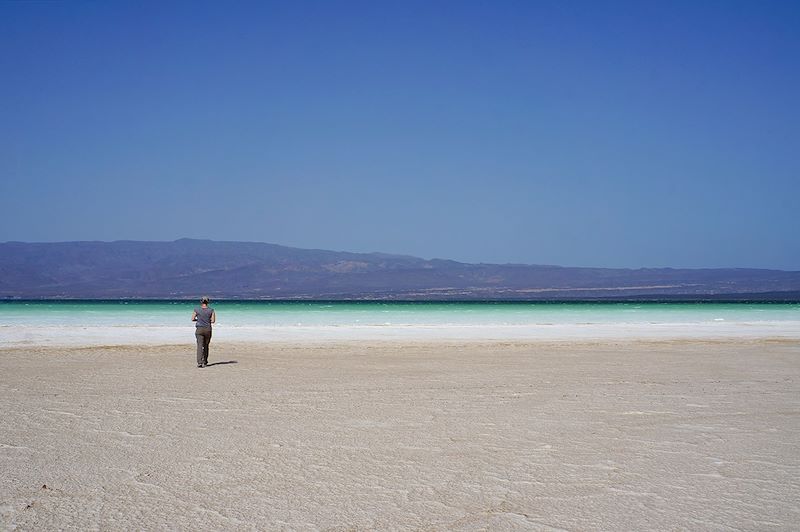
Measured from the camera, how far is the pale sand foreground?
4988mm

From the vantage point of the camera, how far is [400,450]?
684 centimetres

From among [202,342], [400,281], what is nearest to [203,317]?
[202,342]

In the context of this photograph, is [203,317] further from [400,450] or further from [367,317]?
[367,317]

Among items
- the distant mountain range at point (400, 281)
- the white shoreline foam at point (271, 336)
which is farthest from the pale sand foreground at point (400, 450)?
the distant mountain range at point (400, 281)

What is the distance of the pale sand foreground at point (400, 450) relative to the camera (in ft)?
16.4

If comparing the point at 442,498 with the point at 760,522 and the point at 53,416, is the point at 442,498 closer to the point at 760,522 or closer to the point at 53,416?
the point at 760,522

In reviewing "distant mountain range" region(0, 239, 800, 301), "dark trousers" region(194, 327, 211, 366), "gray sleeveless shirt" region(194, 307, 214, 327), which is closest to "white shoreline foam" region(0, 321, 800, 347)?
"gray sleeveless shirt" region(194, 307, 214, 327)

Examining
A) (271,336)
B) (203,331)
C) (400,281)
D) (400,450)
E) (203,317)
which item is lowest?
(271,336)

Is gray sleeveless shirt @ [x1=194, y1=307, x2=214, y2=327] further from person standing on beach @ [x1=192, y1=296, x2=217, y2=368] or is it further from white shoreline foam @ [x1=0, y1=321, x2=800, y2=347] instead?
white shoreline foam @ [x1=0, y1=321, x2=800, y2=347]

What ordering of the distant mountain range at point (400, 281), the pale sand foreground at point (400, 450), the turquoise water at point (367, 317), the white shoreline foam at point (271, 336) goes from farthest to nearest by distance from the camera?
the distant mountain range at point (400, 281) < the turquoise water at point (367, 317) < the white shoreline foam at point (271, 336) < the pale sand foreground at point (400, 450)

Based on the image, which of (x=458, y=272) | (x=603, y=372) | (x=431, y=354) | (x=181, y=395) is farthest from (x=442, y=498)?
(x=458, y=272)

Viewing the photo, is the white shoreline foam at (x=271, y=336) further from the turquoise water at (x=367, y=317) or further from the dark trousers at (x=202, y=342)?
the dark trousers at (x=202, y=342)

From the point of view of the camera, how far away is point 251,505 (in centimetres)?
514

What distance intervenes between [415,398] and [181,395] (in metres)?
3.32
